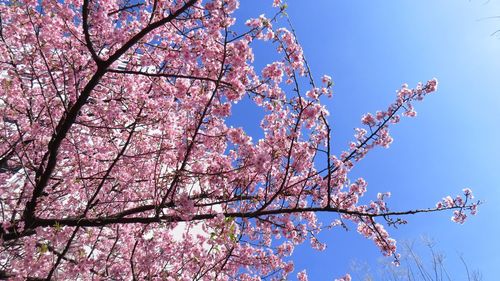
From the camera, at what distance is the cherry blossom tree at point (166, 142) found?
16.6ft

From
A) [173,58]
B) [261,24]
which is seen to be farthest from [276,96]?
[173,58]

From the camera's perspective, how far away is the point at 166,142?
7281mm

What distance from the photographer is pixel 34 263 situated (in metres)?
5.32

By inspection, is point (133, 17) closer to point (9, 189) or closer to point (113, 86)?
point (113, 86)

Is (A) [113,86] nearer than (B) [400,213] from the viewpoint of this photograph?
No

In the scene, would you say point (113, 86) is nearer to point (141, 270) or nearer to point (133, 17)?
point (133, 17)

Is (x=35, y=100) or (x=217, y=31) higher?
(x=35, y=100)

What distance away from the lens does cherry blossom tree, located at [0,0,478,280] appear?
5.06 m

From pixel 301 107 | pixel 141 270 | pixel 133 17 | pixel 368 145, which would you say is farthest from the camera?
pixel 141 270

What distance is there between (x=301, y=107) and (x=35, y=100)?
612cm

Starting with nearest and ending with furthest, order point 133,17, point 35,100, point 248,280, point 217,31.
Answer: point 217,31 < point 133,17 < point 35,100 < point 248,280

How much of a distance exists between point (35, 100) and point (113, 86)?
2024 mm

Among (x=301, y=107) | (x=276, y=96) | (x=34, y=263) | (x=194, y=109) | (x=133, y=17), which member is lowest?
(x=34, y=263)

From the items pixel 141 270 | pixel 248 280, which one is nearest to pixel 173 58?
pixel 141 270
